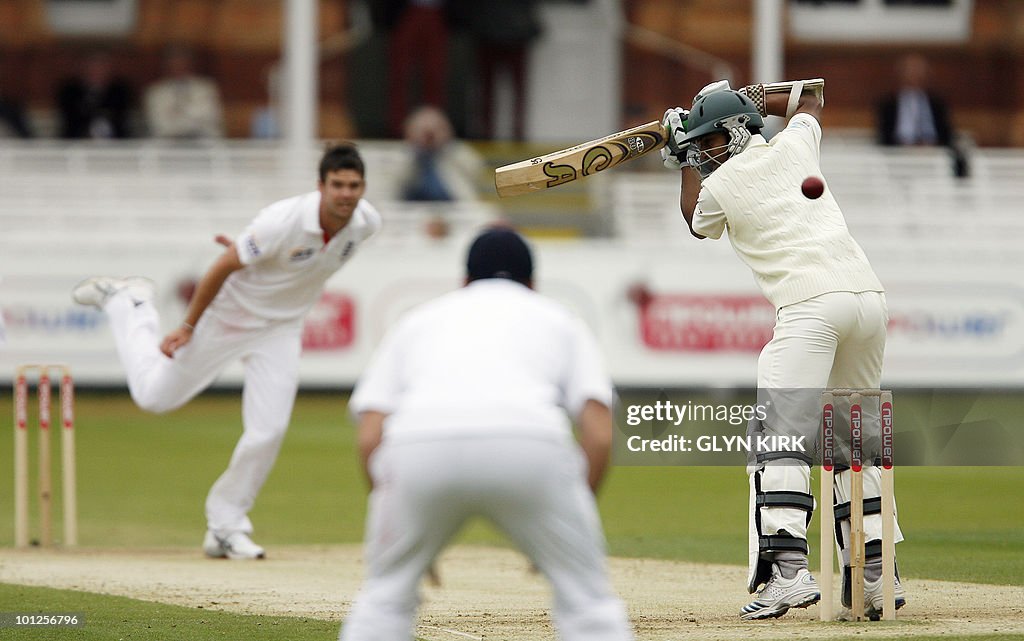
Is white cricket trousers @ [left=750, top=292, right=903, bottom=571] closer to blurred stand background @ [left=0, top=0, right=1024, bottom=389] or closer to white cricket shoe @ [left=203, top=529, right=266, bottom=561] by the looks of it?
white cricket shoe @ [left=203, top=529, right=266, bottom=561]

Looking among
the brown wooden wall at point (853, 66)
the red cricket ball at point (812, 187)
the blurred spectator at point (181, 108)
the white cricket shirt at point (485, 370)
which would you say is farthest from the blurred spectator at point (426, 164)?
the white cricket shirt at point (485, 370)

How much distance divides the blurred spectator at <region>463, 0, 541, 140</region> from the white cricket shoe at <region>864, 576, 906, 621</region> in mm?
15841

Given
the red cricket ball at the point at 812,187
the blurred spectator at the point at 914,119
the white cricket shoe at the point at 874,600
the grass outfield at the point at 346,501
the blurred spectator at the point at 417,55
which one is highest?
the blurred spectator at the point at 417,55

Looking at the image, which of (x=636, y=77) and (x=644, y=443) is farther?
(x=636, y=77)

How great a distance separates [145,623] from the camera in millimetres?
5832

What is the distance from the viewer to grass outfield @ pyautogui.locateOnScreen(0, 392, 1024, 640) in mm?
6207

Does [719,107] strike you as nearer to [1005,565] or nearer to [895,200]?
[1005,565]

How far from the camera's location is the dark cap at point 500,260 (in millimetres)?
4301

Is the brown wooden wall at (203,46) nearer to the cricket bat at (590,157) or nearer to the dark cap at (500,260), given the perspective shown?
the cricket bat at (590,157)

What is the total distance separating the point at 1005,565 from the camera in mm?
7312

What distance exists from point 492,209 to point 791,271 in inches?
448

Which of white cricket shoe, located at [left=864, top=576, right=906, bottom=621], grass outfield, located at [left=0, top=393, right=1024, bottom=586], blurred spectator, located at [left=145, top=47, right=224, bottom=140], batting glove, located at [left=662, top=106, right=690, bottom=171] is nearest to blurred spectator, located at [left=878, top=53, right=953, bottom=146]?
grass outfield, located at [left=0, top=393, right=1024, bottom=586]

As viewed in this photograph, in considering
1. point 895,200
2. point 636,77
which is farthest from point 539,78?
point 895,200

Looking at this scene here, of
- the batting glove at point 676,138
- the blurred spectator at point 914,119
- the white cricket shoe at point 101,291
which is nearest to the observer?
the batting glove at point 676,138
